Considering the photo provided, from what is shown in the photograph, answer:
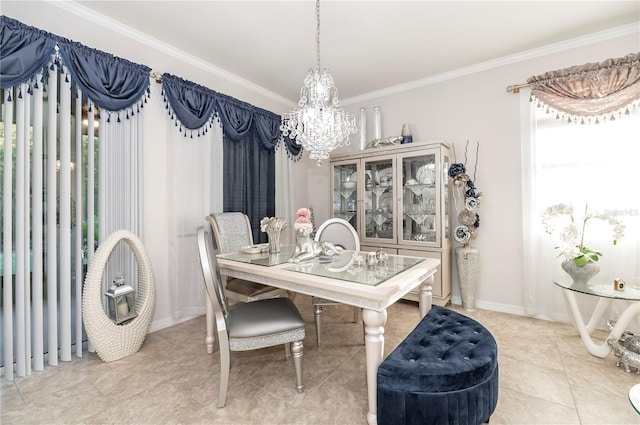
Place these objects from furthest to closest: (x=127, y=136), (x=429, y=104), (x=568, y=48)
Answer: (x=429, y=104)
(x=568, y=48)
(x=127, y=136)

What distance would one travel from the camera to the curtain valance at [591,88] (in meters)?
2.25

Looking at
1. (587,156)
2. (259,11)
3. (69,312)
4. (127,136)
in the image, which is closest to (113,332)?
(69,312)

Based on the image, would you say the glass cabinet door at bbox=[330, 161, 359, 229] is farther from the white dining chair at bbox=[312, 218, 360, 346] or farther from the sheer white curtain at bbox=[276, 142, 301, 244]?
the white dining chair at bbox=[312, 218, 360, 346]

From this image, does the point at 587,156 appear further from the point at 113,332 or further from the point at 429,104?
the point at 113,332

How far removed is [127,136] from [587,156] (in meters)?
3.99

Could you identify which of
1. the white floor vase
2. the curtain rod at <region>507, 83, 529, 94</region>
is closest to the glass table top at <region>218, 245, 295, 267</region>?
the white floor vase

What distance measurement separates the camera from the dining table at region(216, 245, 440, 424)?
1367 mm

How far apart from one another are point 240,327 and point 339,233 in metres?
1.39

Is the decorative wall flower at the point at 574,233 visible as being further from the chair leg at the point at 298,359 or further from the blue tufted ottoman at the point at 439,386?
the chair leg at the point at 298,359

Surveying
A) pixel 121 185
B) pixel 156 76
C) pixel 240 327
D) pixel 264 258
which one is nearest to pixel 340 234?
pixel 264 258

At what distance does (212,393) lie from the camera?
1.69 m

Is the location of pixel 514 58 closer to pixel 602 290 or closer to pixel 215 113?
pixel 602 290

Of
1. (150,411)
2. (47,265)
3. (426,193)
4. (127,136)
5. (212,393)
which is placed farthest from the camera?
(426,193)

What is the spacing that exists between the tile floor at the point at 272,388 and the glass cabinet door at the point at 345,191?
1703mm
